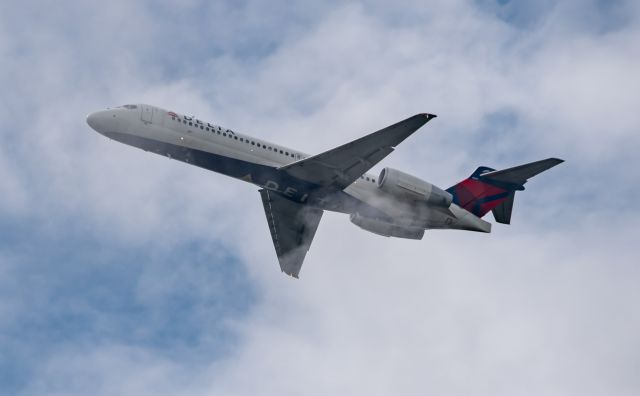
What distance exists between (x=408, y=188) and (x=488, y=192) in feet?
27.2

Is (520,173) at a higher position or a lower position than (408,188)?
higher

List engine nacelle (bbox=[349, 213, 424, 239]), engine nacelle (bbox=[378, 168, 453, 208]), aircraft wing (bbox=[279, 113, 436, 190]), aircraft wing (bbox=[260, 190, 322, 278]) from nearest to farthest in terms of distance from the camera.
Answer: aircraft wing (bbox=[279, 113, 436, 190]) → engine nacelle (bbox=[378, 168, 453, 208]) → engine nacelle (bbox=[349, 213, 424, 239]) → aircraft wing (bbox=[260, 190, 322, 278])

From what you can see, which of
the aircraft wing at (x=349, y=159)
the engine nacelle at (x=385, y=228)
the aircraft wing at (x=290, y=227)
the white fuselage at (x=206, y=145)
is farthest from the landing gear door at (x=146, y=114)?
the engine nacelle at (x=385, y=228)

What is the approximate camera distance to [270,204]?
220ft

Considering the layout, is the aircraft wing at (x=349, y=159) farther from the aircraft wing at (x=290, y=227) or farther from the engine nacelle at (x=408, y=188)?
the aircraft wing at (x=290, y=227)

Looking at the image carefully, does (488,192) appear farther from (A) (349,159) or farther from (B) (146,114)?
(B) (146,114)

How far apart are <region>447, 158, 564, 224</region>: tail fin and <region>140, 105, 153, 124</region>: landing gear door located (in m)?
23.7

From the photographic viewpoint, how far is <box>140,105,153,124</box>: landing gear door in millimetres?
60281

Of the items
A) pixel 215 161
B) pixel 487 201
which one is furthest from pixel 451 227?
pixel 215 161

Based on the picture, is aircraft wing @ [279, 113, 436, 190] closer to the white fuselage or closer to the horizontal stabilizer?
the white fuselage

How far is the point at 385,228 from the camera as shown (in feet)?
214

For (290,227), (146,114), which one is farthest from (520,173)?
(146,114)

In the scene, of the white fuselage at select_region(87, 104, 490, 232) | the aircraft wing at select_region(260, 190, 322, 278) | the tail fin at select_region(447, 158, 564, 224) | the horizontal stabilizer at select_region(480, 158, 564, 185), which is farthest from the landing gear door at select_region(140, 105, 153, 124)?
the horizontal stabilizer at select_region(480, 158, 564, 185)

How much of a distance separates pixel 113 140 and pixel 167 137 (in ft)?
12.8
